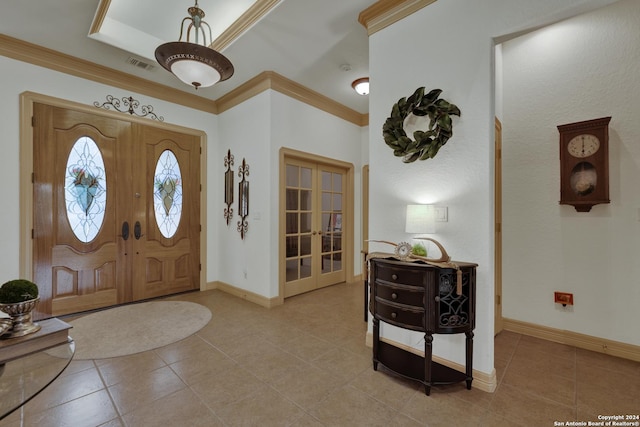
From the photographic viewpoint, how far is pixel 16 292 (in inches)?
58.6

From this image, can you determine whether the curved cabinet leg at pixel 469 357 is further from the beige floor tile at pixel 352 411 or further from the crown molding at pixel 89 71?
the crown molding at pixel 89 71

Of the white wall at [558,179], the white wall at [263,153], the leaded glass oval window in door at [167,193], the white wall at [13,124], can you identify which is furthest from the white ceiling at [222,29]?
the white wall at [558,179]

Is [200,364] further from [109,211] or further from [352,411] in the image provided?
[109,211]

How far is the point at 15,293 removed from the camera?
1484mm

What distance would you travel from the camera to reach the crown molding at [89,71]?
3105 mm

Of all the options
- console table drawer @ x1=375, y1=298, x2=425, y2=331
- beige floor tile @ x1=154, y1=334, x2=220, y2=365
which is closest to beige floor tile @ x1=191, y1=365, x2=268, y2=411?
beige floor tile @ x1=154, y1=334, x2=220, y2=365

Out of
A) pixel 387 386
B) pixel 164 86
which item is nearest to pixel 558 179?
pixel 387 386

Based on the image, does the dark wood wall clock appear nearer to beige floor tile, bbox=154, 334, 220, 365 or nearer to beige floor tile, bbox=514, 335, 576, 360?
beige floor tile, bbox=514, 335, 576, 360

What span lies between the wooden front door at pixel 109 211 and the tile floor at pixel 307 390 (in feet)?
5.33

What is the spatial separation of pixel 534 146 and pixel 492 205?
139cm

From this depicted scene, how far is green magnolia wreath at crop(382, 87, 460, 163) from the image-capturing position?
2.18 metres

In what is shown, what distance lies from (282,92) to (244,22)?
110cm

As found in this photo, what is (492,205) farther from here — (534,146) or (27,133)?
(27,133)

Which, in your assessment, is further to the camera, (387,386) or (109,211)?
(109,211)
